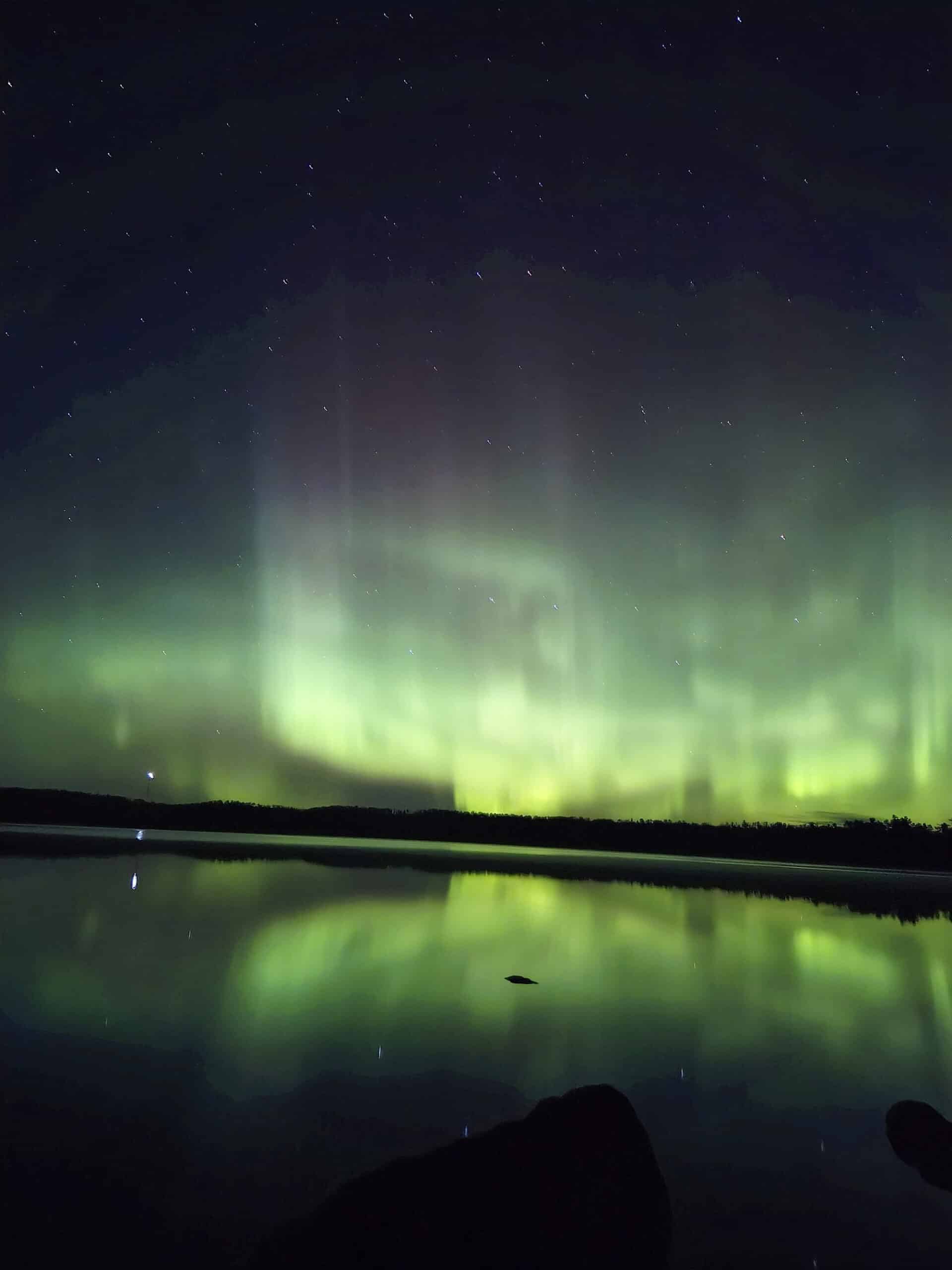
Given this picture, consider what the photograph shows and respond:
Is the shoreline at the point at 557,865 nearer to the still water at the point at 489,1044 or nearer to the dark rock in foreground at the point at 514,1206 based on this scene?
the still water at the point at 489,1044

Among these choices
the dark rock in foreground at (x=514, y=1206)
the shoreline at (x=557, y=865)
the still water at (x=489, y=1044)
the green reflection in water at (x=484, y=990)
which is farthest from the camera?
the shoreline at (x=557, y=865)

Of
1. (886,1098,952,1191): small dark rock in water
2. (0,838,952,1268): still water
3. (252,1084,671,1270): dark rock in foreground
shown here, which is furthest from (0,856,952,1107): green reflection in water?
(252,1084,671,1270): dark rock in foreground

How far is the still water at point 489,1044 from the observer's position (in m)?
8.98

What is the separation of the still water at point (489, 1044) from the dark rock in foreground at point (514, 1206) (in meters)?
0.62

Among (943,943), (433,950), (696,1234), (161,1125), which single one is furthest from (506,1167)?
(943,943)

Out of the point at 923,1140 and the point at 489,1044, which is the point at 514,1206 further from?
the point at 489,1044

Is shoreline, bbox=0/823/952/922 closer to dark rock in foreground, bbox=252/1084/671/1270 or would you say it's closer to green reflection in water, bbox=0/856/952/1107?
green reflection in water, bbox=0/856/952/1107

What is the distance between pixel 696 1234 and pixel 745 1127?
4.05m

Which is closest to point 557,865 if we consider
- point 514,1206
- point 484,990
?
point 484,990

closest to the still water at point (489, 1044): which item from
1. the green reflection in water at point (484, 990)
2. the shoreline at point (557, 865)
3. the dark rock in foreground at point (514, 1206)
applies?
the green reflection in water at point (484, 990)

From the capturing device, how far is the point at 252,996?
58.3 ft

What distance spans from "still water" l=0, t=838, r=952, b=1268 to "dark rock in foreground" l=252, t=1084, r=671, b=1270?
0.62 m

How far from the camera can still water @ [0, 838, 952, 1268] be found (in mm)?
8984

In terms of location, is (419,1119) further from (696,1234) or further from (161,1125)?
(696,1234)
